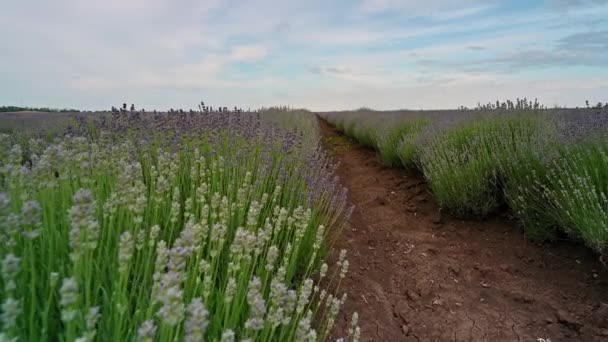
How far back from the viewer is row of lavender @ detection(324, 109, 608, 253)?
306 cm

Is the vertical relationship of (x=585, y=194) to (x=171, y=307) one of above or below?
below

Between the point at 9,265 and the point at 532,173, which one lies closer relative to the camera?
the point at 9,265

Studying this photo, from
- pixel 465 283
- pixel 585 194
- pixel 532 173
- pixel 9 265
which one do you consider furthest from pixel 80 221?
pixel 532 173

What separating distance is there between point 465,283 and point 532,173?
1376mm

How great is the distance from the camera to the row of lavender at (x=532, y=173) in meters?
3.06

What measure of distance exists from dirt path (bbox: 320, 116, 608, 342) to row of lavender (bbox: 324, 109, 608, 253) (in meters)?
0.25

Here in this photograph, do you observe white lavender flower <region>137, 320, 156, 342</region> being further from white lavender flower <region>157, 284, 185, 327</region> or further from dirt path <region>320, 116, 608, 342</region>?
dirt path <region>320, 116, 608, 342</region>

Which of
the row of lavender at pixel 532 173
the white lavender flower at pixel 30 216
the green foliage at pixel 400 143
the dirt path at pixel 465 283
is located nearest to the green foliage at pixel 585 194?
the row of lavender at pixel 532 173

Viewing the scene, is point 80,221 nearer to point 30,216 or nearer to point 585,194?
point 30,216

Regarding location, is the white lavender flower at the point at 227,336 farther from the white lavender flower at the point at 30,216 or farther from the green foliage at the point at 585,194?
the green foliage at the point at 585,194

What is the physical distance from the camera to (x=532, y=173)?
152 inches

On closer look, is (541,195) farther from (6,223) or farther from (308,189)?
(6,223)

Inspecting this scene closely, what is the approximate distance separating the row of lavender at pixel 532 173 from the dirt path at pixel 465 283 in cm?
25

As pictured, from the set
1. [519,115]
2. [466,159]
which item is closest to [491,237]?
[466,159]
